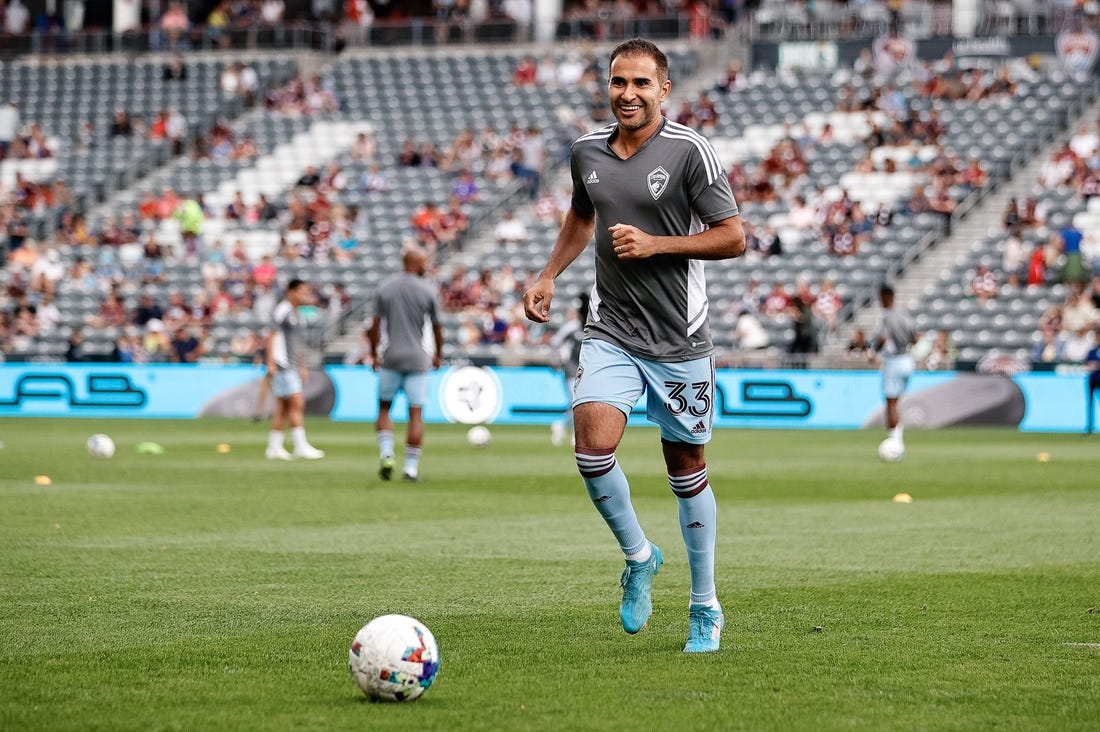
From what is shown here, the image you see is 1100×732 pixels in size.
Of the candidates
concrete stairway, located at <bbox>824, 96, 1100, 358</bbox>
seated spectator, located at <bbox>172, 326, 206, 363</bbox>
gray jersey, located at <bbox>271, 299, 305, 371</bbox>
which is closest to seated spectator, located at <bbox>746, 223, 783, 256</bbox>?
concrete stairway, located at <bbox>824, 96, 1100, 358</bbox>

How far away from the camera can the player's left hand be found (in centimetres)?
721

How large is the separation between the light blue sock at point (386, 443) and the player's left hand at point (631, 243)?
10.5m

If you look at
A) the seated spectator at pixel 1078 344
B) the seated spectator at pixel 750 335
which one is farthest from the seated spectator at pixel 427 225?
the seated spectator at pixel 1078 344

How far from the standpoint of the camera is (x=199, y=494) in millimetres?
15758

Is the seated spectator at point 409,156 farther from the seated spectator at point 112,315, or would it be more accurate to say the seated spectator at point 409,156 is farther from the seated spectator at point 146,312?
the seated spectator at point 112,315

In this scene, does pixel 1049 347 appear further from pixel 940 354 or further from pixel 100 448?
pixel 100 448

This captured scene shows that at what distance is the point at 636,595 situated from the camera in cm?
757

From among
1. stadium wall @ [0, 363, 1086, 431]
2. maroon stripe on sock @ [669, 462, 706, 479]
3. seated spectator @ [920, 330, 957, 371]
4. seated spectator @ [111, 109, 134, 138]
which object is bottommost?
stadium wall @ [0, 363, 1086, 431]

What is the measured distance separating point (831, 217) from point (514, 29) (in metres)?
13.9

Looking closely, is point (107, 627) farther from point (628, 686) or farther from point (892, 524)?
point (892, 524)

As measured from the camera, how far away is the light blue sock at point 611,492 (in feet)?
24.4

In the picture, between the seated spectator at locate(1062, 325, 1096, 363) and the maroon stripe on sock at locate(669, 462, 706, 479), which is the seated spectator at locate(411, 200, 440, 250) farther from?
the maroon stripe on sock at locate(669, 462, 706, 479)

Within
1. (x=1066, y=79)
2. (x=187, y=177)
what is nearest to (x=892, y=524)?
(x=1066, y=79)

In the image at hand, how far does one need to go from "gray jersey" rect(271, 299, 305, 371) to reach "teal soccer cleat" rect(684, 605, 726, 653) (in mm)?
14224
